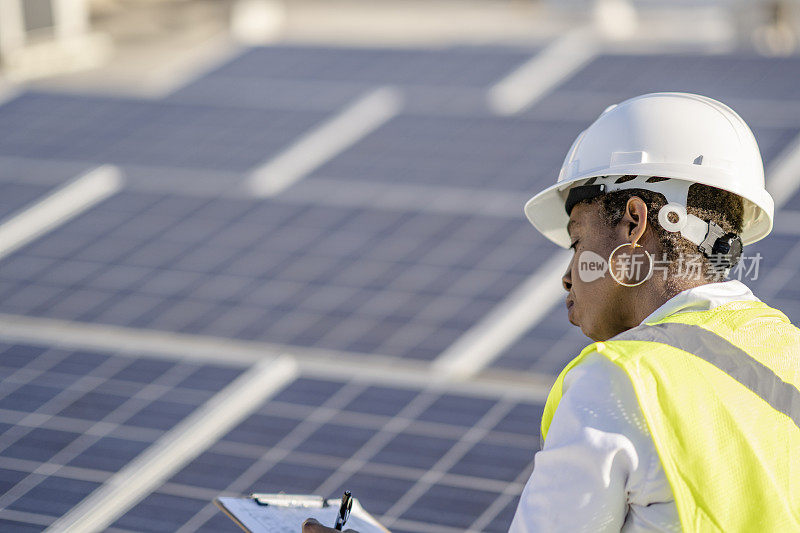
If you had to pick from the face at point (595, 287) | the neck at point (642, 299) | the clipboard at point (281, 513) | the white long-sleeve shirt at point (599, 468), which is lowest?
the white long-sleeve shirt at point (599, 468)

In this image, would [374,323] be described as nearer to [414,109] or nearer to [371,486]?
[371,486]

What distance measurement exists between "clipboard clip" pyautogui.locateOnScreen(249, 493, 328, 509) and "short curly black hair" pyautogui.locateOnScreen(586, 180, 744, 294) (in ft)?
3.47

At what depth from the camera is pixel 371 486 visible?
13.8 feet

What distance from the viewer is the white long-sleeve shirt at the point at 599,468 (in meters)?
2.04

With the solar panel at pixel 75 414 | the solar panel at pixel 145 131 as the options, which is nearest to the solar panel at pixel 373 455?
the solar panel at pixel 75 414

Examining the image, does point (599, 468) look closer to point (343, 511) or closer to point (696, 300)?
point (696, 300)

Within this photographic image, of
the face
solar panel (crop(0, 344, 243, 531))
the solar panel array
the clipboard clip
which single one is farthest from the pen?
solar panel (crop(0, 344, 243, 531))

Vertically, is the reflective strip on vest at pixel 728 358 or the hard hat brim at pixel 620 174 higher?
the hard hat brim at pixel 620 174

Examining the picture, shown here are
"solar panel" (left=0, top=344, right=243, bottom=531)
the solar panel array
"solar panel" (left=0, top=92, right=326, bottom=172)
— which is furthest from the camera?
"solar panel" (left=0, top=92, right=326, bottom=172)

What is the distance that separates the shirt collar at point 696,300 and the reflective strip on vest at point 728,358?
0.42ft

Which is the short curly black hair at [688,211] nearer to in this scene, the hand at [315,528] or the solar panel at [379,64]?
the hand at [315,528]

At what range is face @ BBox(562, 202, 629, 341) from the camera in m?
2.46

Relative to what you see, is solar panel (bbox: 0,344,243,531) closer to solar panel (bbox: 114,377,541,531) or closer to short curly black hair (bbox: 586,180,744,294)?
solar panel (bbox: 114,377,541,531)

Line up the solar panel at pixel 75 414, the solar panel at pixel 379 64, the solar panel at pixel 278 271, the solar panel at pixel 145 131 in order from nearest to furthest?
the solar panel at pixel 75 414 → the solar panel at pixel 278 271 → the solar panel at pixel 145 131 → the solar panel at pixel 379 64
